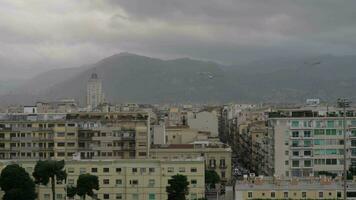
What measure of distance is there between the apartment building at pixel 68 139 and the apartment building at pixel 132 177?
13.0m

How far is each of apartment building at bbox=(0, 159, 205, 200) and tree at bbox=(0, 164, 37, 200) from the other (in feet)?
13.7

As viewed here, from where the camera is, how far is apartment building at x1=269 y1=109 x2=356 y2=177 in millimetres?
58125

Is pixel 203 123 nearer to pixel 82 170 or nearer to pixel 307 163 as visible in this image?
pixel 307 163

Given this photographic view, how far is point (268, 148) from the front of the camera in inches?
2498

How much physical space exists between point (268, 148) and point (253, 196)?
21260mm

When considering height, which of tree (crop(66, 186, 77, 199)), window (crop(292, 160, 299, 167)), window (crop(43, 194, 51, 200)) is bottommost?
window (crop(43, 194, 51, 200))

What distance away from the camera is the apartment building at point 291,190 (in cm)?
4253

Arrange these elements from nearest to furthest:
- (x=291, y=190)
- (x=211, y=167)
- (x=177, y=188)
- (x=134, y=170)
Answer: (x=291, y=190) → (x=177, y=188) → (x=134, y=170) → (x=211, y=167)

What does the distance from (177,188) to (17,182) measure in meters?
10.3

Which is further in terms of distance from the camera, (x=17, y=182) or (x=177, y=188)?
(x=177, y=188)

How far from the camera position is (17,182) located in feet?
142

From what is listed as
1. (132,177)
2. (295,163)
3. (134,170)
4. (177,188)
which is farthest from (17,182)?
(295,163)

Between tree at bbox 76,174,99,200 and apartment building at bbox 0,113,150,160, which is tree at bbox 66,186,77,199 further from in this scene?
apartment building at bbox 0,113,150,160

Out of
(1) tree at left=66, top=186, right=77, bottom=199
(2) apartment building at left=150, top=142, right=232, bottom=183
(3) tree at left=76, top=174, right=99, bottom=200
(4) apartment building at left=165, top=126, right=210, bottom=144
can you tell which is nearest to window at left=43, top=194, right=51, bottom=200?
(1) tree at left=66, top=186, right=77, bottom=199
